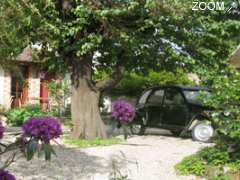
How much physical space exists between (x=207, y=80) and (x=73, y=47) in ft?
13.2

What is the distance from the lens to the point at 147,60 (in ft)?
47.6

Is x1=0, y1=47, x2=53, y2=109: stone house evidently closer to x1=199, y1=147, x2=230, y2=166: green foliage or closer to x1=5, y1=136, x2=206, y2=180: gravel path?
x1=5, y1=136, x2=206, y2=180: gravel path

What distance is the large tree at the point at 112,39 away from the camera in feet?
40.2

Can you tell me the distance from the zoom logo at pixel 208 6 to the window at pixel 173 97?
2.98 meters

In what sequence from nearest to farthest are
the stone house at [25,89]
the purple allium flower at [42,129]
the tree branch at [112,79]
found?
the purple allium flower at [42,129]
the tree branch at [112,79]
the stone house at [25,89]

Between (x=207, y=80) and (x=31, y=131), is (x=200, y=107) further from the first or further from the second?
(x=31, y=131)

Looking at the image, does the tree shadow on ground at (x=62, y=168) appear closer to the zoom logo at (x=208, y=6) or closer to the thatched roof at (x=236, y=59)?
the zoom logo at (x=208, y=6)

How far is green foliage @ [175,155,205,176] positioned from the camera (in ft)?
29.3

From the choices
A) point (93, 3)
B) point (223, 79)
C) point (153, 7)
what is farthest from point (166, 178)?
point (93, 3)

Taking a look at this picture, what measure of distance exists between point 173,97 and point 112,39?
11.2 feet

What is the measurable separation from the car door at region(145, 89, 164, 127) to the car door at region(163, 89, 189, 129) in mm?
187

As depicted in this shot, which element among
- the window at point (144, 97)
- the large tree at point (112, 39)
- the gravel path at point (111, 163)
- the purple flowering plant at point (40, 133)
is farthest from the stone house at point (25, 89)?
the purple flowering plant at point (40, 133)

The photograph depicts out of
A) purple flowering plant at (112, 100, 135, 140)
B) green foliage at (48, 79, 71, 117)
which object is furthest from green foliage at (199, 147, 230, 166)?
green foliage at (48, 79, 71, 117)

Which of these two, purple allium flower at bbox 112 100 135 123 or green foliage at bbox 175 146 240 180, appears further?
green foliage at bbox 175 146 240 180
